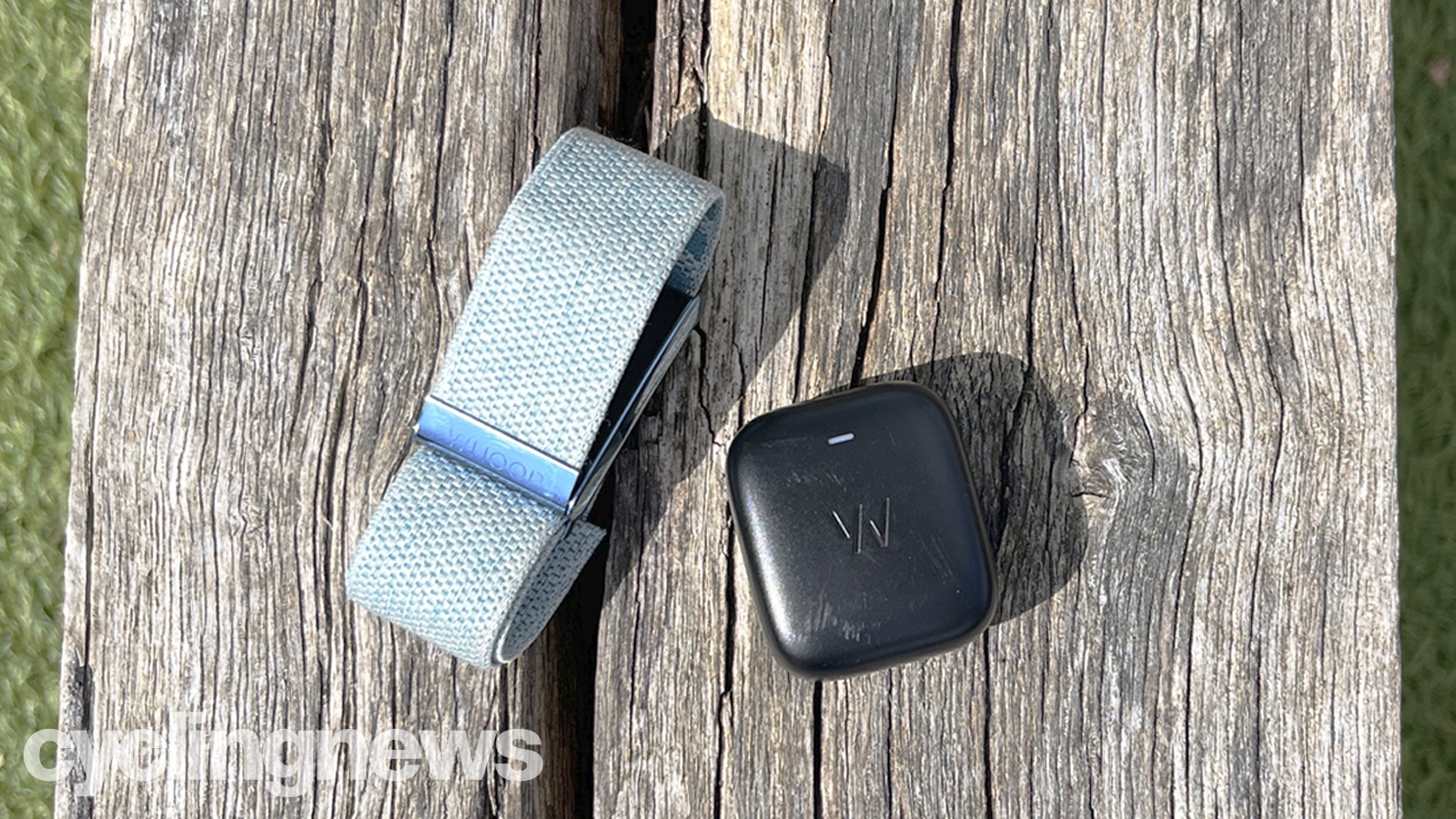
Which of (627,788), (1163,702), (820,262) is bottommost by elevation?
(627,788)

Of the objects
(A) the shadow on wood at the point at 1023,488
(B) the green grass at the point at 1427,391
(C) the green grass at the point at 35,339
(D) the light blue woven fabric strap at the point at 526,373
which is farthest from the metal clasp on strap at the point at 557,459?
(B) the green grass at the point at 1427,391

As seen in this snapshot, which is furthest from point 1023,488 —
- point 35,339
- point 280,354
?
point 35,339

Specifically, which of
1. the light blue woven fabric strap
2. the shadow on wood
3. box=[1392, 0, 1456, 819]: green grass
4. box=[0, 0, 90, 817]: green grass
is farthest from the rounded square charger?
box=[0, 0, 90, 817]: green grass

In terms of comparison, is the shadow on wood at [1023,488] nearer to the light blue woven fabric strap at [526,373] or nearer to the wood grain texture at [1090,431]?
the wood grain texture at [1090,431]

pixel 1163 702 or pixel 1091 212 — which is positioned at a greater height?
pixel 1091 212

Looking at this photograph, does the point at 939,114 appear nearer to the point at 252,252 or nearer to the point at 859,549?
the point at 859,549

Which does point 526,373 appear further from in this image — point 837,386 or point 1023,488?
point 1023,488

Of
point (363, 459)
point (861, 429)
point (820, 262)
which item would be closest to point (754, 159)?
point (820, 262)
